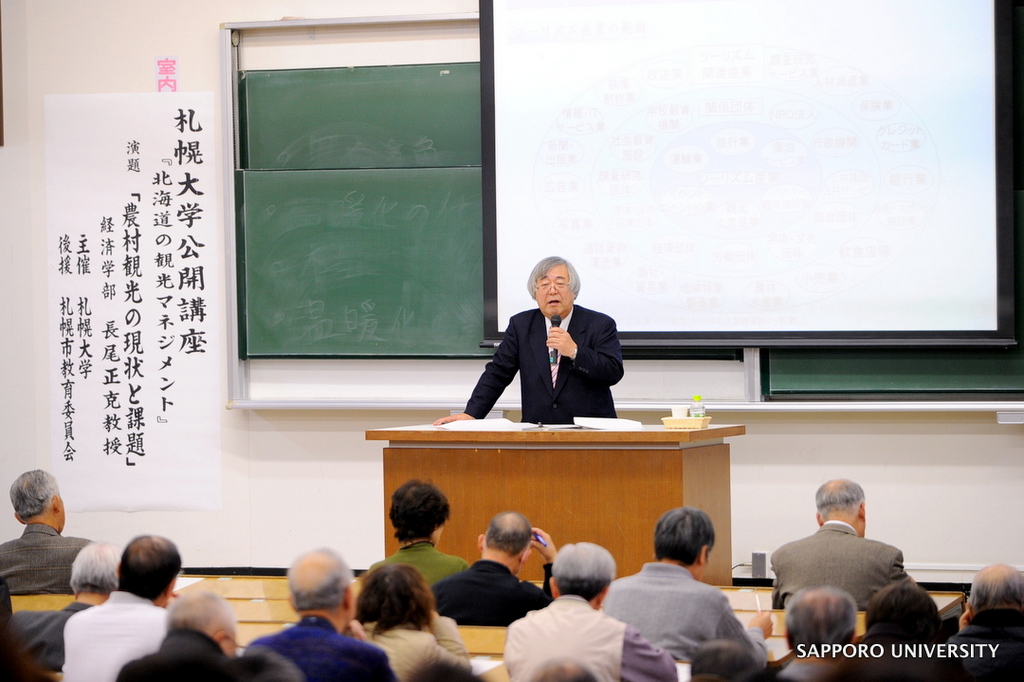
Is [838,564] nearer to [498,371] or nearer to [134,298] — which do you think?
[498,371]

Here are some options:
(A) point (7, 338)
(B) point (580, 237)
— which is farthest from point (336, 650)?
(A) point (7, 338)

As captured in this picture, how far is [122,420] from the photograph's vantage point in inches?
236

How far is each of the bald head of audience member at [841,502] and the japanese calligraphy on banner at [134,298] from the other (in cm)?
357

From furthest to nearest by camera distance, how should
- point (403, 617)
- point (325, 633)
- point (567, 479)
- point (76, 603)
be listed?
point (567, 479) → point (76, 603) → point (403, 617) → point (325, 633)

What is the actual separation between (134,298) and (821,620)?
475 cm

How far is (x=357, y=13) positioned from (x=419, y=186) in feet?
3.31

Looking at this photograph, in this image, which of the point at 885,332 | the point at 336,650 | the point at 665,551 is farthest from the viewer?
the point at 885,332

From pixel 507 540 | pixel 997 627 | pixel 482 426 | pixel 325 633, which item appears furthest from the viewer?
pixel 482 426

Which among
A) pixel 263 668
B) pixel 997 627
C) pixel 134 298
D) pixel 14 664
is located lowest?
pixel 997 627

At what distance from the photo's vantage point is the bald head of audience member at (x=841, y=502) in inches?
135

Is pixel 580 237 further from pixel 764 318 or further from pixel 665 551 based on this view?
pixel 665 551

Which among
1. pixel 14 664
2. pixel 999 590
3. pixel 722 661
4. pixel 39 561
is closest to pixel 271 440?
pixel 39 561

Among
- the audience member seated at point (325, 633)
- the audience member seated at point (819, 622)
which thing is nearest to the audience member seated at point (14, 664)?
the audience member seated at point (325, 633)

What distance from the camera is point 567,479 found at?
3773 millimetres
